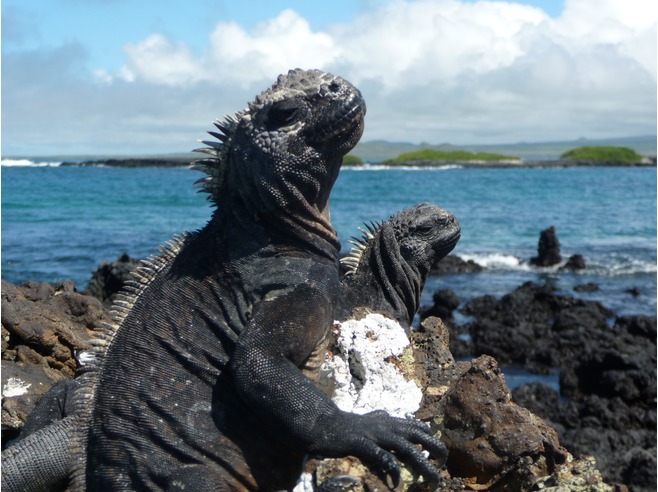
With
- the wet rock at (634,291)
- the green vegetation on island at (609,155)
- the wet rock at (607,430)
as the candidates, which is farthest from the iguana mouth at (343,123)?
the green vegetation on island at (609,155)

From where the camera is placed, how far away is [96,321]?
644cm

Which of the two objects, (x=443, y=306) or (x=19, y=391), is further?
(x=443, y=306)

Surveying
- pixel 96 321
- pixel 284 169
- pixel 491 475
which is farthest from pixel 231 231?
pixel 96 321

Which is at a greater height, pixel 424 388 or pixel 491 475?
pixel 424 388

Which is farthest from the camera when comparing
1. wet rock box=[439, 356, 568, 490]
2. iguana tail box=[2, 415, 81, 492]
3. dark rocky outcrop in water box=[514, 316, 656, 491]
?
dark rocky outcrop in water box=[514, 316, 656, 491]

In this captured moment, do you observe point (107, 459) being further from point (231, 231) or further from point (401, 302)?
point (401, 302)

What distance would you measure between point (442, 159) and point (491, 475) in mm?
129800

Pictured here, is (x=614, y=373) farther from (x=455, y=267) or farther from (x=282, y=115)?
(x=455, y=267)

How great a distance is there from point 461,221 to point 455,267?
14.9 metres

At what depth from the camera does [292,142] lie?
3266 millimetres

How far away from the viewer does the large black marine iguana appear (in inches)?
123

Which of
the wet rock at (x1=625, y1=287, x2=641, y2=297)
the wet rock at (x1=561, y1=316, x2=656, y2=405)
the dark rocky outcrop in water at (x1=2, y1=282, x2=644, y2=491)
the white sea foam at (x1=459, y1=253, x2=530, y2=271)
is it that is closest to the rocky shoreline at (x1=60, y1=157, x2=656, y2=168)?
the white sea foam at (x1=459, y1=253, x2=530, y2=271)

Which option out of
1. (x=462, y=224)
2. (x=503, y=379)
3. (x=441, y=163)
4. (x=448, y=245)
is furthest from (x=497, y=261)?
(x=441, y=163)

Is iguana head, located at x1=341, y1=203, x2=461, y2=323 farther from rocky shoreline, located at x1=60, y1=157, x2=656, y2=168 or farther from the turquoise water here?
rocky shoreline, located at x1=60, y1=157, x2=656, y2=168
